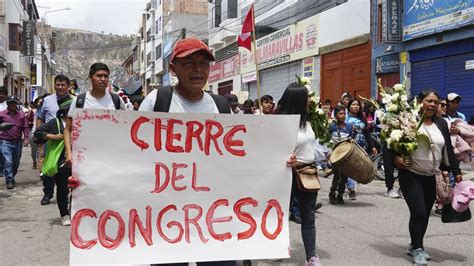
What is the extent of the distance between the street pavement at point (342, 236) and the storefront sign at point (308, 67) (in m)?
12.8

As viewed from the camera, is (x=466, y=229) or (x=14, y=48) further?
(x=14, y=48)

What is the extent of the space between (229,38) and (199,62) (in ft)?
93.9

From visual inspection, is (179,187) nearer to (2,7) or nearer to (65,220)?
(65,220)

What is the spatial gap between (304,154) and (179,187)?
1.78 meters

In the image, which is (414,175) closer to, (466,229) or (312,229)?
(312,229)

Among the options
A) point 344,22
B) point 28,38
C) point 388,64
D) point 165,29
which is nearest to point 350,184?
point 388,64

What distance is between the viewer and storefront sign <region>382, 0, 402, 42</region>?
49.8 ft

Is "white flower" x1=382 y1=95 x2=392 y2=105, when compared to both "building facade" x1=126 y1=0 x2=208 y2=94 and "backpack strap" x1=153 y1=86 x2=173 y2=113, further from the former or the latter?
"building facade" x1=126 y1=0 x2=208 y2=94

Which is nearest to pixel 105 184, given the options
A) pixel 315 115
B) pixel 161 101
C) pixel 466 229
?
pixel 161 101

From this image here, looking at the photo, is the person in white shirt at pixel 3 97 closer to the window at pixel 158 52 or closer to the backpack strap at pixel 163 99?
the backpack strap at pixel 163 99

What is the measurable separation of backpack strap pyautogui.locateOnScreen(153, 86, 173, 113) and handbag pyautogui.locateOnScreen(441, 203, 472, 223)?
10.6ft

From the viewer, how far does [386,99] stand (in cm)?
498

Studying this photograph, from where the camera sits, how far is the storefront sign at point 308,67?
20.4 metres

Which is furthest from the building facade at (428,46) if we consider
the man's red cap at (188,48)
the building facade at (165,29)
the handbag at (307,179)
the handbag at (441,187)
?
the building facade at (165,29)
